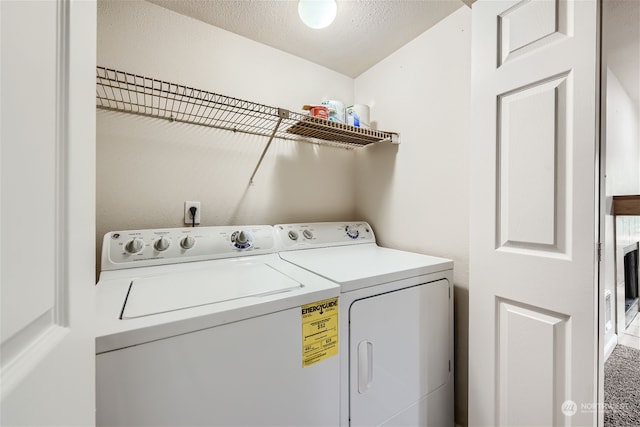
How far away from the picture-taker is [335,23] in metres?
1.53

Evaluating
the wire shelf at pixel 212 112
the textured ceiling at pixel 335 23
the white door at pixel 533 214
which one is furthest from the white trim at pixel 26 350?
the textured ceiling at pixel 335 23

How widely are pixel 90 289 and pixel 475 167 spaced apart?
138 centimetres

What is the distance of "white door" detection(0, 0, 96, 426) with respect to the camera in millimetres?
261

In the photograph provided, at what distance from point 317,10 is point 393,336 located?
159 cm

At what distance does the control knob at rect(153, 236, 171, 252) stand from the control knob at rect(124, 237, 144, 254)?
0.19ft

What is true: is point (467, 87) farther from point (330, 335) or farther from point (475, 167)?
point (330, 335)

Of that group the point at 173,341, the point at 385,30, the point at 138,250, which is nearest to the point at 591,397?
the point at 173,341

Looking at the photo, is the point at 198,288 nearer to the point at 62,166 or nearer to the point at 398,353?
the point at 62,166

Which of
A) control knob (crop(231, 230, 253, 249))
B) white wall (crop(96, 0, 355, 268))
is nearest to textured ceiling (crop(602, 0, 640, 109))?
white wall (crop(96, 0, 355, 268))

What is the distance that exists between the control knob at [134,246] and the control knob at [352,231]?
120cm

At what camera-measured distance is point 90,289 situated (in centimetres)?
50

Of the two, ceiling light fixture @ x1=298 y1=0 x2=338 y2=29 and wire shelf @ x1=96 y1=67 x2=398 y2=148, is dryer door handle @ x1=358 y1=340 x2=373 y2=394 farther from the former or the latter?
ceiling light fixture @ x1=298 y1=0 x2=338 y2=29

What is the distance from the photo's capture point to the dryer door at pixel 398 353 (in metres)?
0.97

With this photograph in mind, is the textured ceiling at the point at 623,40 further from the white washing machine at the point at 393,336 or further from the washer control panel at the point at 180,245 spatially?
the washer control panel at the point at 180,245
